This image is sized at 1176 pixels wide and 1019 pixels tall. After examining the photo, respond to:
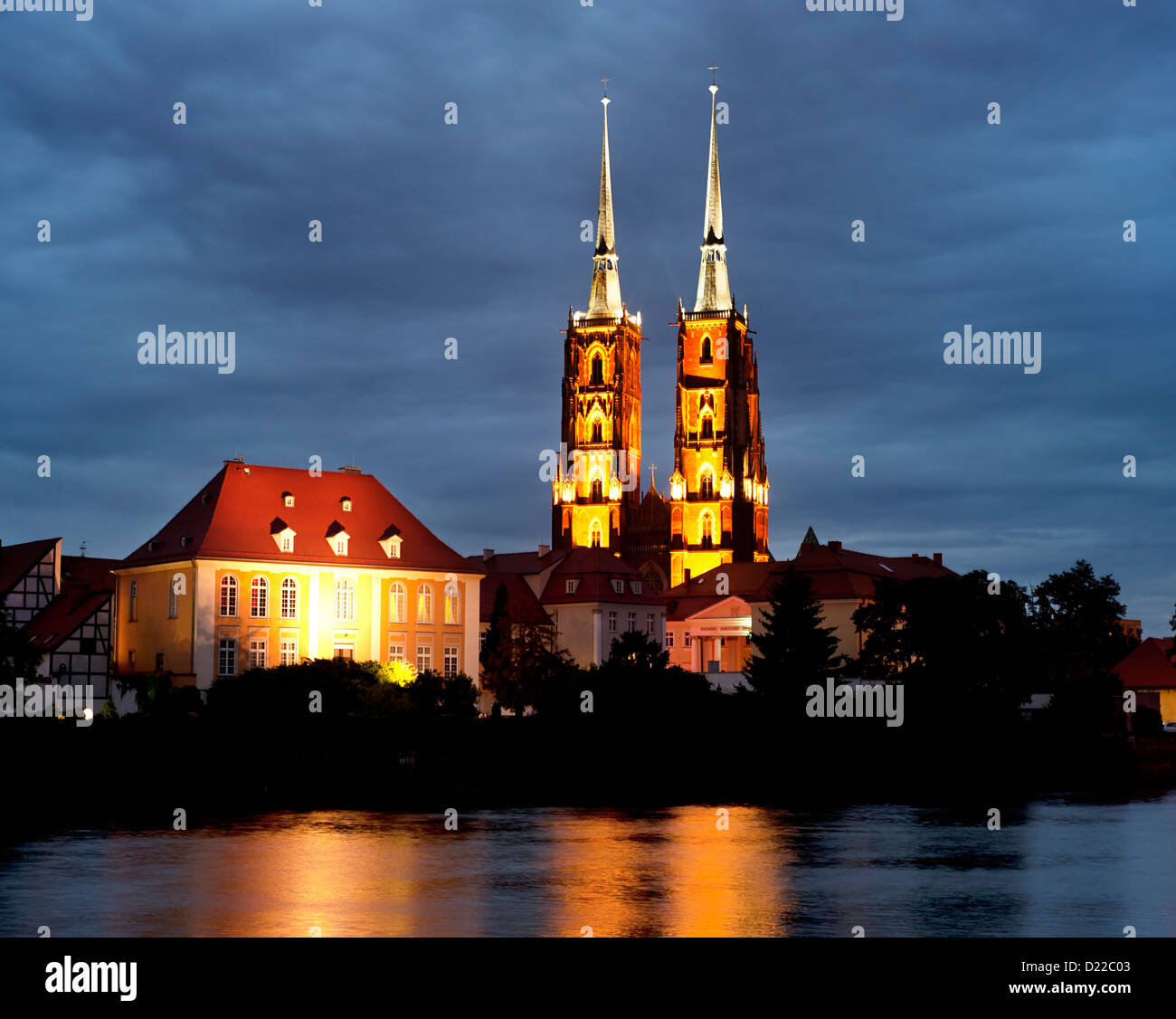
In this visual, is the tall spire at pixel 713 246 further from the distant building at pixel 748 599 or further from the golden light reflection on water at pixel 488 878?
the golden light reflection on water at pixel 488 878

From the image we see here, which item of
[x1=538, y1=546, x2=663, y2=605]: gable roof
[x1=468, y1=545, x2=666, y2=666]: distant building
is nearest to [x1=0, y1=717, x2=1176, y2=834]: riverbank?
[x1=468, y1=545, x2=666, y2=666]: distant building

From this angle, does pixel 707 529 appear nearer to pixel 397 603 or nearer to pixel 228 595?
pixel 397 603

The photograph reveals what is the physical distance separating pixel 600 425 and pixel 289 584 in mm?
101804

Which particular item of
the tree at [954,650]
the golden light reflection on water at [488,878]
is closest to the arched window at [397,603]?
the tree at [954,650]

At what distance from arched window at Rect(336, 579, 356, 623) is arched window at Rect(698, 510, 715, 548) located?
91766 millimetres

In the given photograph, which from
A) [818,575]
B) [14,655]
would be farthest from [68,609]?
[818,575]

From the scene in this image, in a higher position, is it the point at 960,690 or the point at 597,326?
the point at 597,326

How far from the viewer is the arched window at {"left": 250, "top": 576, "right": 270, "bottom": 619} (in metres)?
81.6

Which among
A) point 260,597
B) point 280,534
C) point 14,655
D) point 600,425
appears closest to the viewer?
point 14,655

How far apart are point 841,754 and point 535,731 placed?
14357 millimetres

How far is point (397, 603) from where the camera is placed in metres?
86.4
